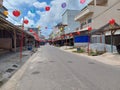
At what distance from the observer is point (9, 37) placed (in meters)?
33.8

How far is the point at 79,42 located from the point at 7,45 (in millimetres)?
20612

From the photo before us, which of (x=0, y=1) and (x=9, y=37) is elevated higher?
(x=0, y=1)

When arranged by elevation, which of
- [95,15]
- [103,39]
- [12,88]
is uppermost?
[95,15]

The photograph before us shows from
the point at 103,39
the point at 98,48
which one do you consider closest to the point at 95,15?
the point at 103,39

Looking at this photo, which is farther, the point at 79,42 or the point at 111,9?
the point at 79,42

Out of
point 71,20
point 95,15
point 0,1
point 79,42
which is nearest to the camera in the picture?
point 0,1

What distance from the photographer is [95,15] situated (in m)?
42.5

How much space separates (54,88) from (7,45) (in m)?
26.7

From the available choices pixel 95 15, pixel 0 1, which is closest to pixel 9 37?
pixel 0 1

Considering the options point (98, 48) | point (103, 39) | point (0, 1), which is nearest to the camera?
point (98, 48)

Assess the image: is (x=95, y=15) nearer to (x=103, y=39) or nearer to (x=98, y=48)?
(x=103, y=39)

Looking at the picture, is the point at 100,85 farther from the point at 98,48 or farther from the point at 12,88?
the point at 98,48

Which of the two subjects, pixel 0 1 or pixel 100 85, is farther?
pixel 0 1

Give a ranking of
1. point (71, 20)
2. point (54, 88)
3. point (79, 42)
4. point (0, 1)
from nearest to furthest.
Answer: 1. point (54, 88)
2. point (0, 1)
3. point (79, 42)
4. point (71, 20)
